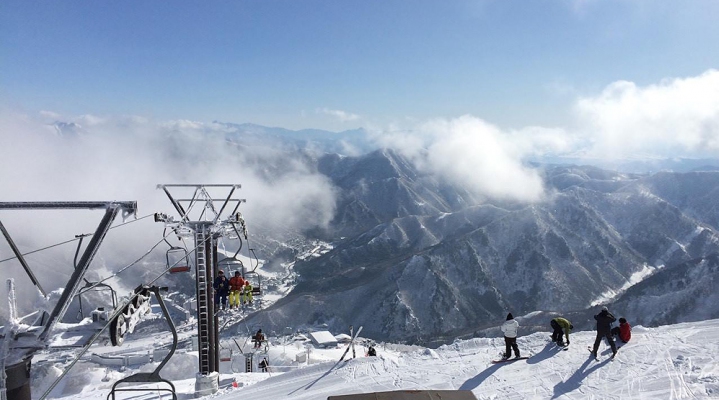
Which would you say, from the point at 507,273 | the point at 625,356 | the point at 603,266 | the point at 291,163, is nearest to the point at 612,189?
the point at 603,266

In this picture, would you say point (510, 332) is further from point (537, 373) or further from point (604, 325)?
point (604, 325)

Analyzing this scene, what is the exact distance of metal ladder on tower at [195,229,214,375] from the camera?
16.1 meters

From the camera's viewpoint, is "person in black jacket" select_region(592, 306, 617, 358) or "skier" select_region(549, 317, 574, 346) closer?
"person in black jacket" select_region(592, 306, 617, 358)

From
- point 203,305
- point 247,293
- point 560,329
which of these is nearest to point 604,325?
point 560,329

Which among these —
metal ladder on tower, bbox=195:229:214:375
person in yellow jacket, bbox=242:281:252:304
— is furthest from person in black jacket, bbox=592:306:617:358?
metal ladder on tower, bbox=195:229:214:375

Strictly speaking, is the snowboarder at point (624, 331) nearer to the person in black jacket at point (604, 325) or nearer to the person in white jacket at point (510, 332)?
the person in black jacket at point (604, 325)

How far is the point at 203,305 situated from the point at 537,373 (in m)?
12.3

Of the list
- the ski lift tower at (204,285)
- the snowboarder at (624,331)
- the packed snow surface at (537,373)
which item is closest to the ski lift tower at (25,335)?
the packed snow surface at (537,373)

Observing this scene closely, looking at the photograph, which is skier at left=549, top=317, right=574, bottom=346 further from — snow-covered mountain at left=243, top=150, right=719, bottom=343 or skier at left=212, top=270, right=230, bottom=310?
snow-covered mountain at left=243, top=150, right=719, bottom=343

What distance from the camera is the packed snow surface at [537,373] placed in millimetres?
11922

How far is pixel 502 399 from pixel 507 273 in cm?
7618

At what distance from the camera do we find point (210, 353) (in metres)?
16.9

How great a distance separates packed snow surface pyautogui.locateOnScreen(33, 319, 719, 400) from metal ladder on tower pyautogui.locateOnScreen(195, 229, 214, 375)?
4.62ft

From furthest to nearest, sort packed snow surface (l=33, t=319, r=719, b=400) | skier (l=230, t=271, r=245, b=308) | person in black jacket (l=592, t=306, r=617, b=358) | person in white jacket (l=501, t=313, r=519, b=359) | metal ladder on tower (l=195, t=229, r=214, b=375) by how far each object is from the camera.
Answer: skier (l=230, t=271, r=245, b=308) → metal ladder on tower (l=195, t=229, r=214, b=375) → person in white jacket (l=501, t=313, r=519, b=359) → person in black jacket (l=592, t=306, r=617, b=358) → packed snow surface (l=33, t=319, r=719, b=400)
